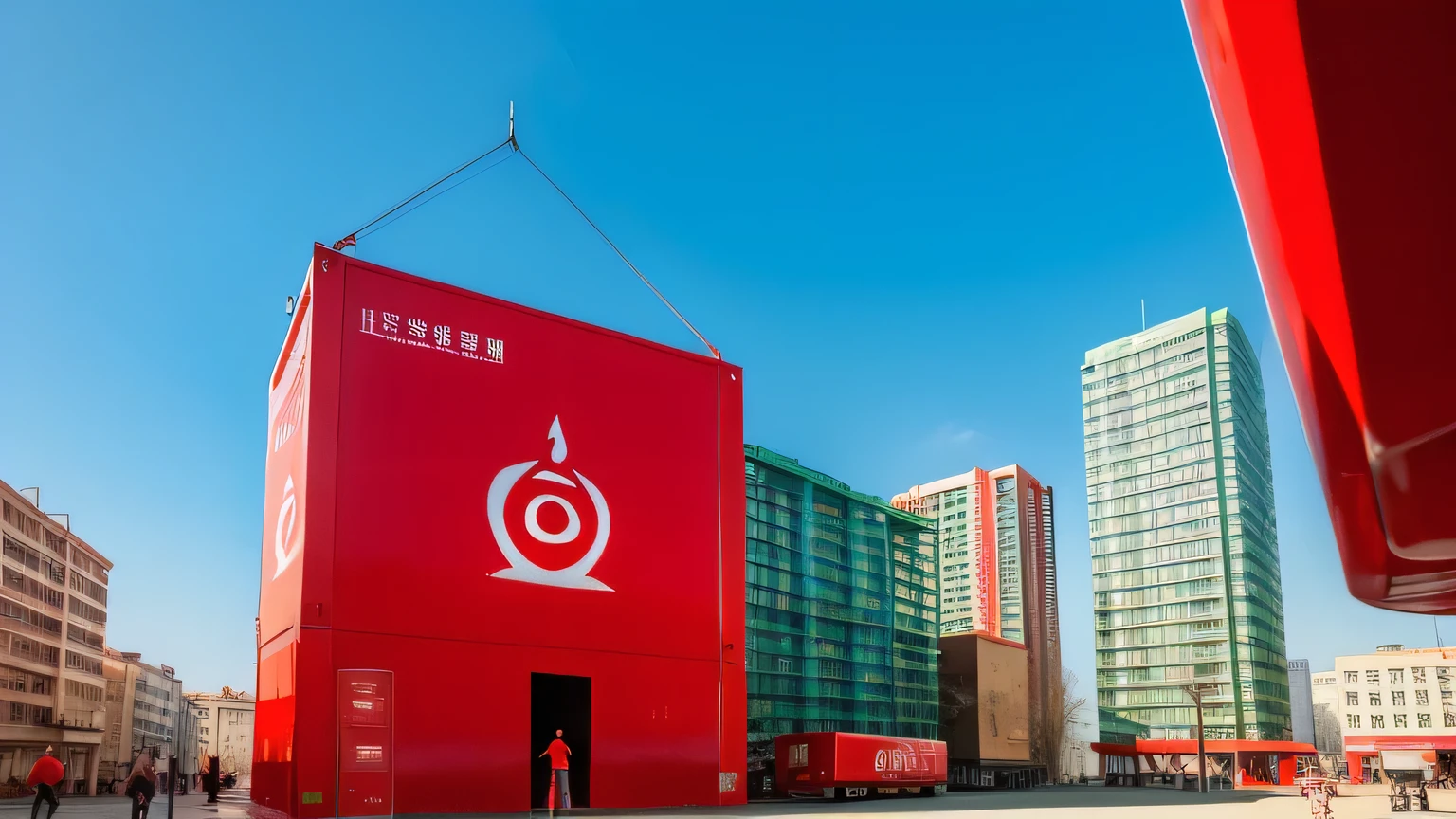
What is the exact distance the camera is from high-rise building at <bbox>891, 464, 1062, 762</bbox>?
8869cm

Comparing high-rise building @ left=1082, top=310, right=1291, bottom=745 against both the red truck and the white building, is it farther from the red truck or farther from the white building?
the red truck

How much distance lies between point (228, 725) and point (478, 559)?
108 meters

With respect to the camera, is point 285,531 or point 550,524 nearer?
point 285,531

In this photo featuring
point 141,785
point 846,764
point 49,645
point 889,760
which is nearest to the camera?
point 141,785

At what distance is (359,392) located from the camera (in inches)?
766

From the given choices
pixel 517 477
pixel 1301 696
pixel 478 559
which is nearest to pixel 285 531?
pixel 478 559

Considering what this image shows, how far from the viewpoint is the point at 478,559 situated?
20.2 meters

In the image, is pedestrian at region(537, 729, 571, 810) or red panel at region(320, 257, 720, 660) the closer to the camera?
pedestrian at region(537, 729, 571, 810)

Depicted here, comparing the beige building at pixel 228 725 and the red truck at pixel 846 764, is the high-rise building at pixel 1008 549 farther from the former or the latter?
the beige building at pixel 228 725

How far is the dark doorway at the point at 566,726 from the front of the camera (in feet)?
70.0

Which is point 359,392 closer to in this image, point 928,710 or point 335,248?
point 335,248

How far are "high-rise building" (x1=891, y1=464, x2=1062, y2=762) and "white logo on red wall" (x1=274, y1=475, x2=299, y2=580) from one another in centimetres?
6901

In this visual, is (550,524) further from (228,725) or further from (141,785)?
(228,725)

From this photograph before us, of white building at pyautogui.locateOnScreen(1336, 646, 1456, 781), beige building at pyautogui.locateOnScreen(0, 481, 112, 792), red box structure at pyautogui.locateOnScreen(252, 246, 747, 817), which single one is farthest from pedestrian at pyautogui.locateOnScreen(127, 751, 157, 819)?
white building at pyautogui.locateOnScreen(1336, 646, 1456, 781)
